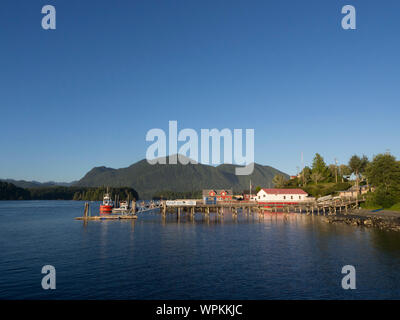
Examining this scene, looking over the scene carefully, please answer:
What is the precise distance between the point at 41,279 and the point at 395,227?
61.6 meters

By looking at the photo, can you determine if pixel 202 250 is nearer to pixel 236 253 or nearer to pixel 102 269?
pixel 236 253

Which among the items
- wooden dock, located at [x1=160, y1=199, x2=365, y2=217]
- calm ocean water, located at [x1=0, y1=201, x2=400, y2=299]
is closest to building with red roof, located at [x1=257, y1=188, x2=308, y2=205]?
wooden dock, located at [x1=160, y1=199, x2=365, y2=217]

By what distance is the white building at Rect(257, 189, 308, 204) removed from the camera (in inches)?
4208

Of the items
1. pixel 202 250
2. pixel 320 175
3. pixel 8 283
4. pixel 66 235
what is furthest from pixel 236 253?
pixel 320 175

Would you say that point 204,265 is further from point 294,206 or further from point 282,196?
point 282,196

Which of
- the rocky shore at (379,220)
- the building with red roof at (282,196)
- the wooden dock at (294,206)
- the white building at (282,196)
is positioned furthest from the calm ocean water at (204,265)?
the white building at (282,196)

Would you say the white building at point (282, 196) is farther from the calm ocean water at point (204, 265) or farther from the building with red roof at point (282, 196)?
the calm ocean water at point (204, 265)

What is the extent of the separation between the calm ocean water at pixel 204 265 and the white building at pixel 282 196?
1959 inches

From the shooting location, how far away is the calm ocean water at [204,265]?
2586 cm

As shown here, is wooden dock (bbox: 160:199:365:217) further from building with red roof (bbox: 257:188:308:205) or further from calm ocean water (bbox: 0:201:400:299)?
calm ocean water (bbox: 0:201:400:299)

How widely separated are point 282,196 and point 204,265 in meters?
79.1

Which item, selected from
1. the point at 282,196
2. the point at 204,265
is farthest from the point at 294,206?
the point at 204,265

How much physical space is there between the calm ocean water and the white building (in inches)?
1959

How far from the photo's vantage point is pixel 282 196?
107688 millimetres
